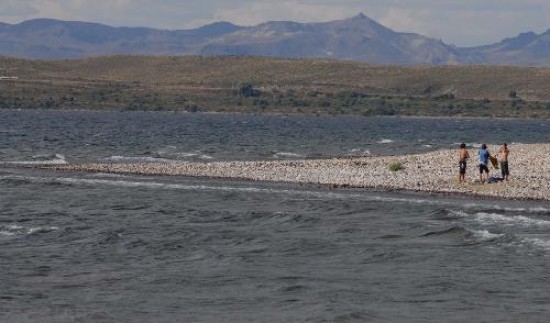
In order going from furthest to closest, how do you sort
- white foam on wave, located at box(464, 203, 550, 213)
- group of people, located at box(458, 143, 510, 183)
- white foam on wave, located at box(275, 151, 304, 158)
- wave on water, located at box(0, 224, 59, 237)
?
white foam on wave, located at box(275, 151, 304, 158) → group of people, located at box(458, 143, 510, 183) → white foam on wave, located at box(464, 203, 550, 213) → wave on water, located at box(0, 224, 59, 237)

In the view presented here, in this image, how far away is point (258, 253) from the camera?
89.6 feet

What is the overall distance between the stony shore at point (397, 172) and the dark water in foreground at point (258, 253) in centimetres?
173

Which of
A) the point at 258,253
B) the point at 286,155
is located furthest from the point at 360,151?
the point at 258,253

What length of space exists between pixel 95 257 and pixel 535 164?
25053mm

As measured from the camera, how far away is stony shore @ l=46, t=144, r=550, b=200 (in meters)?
39.6

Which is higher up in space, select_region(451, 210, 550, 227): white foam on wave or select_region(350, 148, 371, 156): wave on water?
select_region(451, 210, 550, 227): white foam on wave

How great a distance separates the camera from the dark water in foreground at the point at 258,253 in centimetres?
2122

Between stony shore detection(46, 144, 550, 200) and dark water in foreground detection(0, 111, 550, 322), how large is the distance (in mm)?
1725

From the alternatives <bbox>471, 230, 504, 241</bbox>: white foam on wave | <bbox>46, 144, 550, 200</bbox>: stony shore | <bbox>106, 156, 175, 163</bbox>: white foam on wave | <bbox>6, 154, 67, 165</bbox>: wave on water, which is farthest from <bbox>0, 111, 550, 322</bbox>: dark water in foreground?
<bbox>106, 156, 175, 163</bbox>: white foam on wave

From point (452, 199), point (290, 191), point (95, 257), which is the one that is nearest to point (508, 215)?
point (452, 199)

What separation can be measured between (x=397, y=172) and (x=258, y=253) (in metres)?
19.0

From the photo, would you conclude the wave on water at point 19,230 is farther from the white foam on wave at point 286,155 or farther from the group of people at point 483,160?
the white foam on wave at point 286,155

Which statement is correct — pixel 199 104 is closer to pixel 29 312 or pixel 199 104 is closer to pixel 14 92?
pixel 14 92

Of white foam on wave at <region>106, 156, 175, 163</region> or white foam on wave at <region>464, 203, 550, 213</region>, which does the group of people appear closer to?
white foam on wave at <region>464, 203, 550, 213</region>
